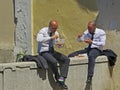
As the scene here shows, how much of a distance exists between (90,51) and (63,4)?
2728 millimetres

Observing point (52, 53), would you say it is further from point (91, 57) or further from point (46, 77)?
point (91, 57)

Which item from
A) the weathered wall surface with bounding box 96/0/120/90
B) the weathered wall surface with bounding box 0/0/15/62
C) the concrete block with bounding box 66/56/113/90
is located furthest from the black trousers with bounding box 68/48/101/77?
the weathered wall surface with bounding box 0/0/15/62

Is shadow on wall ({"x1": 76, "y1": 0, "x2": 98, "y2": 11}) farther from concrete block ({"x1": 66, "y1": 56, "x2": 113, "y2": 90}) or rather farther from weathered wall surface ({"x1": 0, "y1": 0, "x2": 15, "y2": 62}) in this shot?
concrete block ({"x1": 66, "y1": 56, "x2": 113, "y2": 90})

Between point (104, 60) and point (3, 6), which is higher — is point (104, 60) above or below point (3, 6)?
below

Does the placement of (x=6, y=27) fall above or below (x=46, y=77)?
above

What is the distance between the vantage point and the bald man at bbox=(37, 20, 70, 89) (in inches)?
455

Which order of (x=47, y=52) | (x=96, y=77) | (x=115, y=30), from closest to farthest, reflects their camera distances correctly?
1. (x=47, y=52)
2. (x=96, y=77)
3. (x=115, y=30)

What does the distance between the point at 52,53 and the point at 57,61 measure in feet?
0.77

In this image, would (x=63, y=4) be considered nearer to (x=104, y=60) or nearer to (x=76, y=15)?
(x=76, y=15)

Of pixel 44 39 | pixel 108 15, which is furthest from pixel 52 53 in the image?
pixel 108 15

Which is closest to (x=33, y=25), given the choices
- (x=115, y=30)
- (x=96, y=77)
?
(x=115, y=30)

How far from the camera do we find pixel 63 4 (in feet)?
48.9

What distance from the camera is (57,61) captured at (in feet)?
38.2

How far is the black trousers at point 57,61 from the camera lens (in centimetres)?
1153
